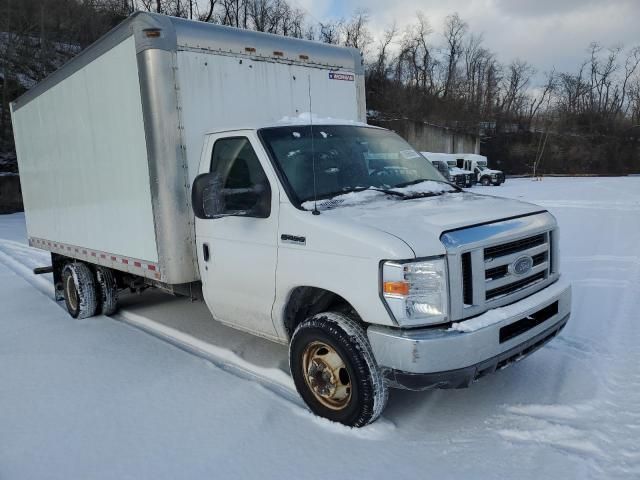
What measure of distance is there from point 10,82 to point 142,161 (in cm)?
2904

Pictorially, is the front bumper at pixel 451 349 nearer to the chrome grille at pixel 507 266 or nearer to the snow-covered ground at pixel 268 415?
the chrome grille at pixel 507 266

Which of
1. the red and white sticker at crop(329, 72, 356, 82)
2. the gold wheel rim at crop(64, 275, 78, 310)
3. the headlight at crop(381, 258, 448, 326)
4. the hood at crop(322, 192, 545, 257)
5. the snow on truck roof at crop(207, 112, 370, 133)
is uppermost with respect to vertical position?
the red and white sticker at crop(329, 72, 356, 82)

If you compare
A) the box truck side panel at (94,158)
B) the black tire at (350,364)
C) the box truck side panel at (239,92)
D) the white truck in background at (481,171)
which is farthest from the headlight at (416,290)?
the white truck in background at (481,171)

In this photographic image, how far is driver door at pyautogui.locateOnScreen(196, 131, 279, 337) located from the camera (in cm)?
387

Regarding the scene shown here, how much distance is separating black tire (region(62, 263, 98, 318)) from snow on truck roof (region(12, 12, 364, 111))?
2.45m

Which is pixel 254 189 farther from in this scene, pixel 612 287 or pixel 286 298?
pixel 612 287

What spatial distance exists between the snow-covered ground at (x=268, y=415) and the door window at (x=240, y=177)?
1509mm

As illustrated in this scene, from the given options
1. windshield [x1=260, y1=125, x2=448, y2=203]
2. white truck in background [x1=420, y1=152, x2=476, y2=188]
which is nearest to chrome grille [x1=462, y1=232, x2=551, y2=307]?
windshield [x1=260, y1=125, x2=448, y2=203]

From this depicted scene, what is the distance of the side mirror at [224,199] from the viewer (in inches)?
146

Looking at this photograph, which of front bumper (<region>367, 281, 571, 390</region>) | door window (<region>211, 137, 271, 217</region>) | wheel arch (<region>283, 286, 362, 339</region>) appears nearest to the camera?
front bumper (<region>367, 281, 571, 390</region>)

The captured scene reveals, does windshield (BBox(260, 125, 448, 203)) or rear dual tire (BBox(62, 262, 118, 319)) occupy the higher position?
windshield (BBox(260, 125, 448, 203))

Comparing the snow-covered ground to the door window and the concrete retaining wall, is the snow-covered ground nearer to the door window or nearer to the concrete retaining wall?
the door window

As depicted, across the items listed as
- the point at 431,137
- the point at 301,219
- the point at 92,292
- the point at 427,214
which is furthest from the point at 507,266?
the point at 431,137

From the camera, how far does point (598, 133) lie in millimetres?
69562
